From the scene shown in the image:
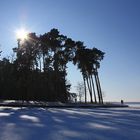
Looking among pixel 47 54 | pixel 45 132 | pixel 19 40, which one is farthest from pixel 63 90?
pixel 45 132

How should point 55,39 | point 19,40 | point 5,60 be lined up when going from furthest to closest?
1. point 5,60
2. point 19,40
3. point 55,39

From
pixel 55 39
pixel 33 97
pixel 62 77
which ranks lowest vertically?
pixel 33 97

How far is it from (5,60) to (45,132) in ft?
254

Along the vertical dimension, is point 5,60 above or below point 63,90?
above

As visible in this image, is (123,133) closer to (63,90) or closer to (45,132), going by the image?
(45,132)

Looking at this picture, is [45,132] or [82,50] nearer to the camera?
[45,132]

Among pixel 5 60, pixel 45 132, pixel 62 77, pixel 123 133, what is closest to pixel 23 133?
pixel 45 132

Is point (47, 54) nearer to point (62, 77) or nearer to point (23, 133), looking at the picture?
point (62, 77)

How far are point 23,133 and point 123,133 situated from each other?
10.3ft

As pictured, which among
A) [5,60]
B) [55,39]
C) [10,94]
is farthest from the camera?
[5,60]

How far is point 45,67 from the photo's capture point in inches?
2938

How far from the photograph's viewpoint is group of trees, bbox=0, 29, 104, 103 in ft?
223

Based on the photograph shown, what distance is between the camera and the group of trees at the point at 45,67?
223 feet

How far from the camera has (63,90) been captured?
7481cm
